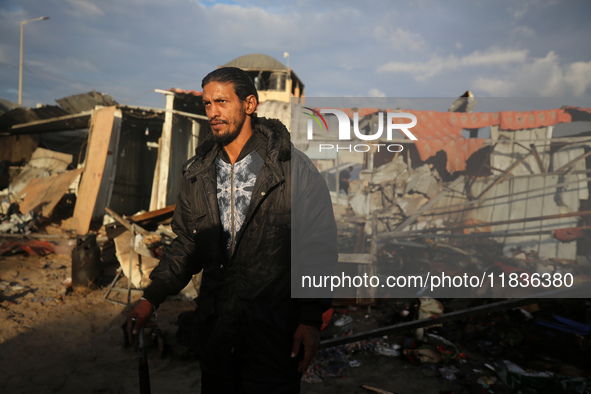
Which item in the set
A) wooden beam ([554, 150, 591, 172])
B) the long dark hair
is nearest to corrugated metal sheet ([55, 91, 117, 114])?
the long dark hair

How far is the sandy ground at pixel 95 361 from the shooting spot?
12.4 feet

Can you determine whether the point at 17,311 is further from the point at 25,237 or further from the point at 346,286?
the point at 346,286

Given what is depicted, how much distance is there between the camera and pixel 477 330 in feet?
16.4

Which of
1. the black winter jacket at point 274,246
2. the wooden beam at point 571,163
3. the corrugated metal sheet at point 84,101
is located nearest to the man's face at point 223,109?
the black winter jacket at point 274,246

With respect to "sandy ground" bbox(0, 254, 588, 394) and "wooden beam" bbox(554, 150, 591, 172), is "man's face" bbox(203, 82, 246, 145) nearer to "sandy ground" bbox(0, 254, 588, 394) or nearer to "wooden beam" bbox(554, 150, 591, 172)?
"sandy ground" bbox(0, 254, 588, 394)

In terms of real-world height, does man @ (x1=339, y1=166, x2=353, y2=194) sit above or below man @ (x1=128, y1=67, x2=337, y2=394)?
above

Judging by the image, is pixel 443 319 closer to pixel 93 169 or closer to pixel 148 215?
pixel 148 215

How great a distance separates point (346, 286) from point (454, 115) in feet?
22.5

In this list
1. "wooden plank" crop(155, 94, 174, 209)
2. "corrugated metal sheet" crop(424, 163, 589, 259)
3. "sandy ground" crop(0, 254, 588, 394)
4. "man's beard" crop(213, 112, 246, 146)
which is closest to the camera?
"man's beard" crop(213, 112, 246, 146)

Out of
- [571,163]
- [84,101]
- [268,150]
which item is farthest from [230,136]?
[84,101]

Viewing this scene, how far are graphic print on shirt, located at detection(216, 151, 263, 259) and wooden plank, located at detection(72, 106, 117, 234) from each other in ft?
31.2

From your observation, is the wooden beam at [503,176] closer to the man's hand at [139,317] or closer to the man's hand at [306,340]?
the man's hand at [306,340]

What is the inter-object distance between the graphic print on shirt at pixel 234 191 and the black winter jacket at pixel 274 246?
0.20ft

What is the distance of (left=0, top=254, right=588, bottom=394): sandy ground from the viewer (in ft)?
12.4
